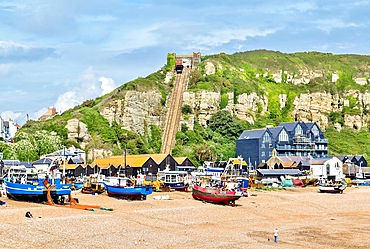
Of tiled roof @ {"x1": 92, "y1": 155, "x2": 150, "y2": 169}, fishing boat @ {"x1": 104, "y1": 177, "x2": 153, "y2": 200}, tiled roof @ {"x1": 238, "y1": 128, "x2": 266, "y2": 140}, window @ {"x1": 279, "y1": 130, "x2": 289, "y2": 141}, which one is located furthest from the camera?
window @ {"x1": 279, "y1": 130, "x2": 289, "y2": 141}

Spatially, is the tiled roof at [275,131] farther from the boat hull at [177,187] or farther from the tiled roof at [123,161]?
the boat hull at [177,187]

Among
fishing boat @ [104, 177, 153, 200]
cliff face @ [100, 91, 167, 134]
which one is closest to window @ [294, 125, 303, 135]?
cliff face @ [100, 91, 167, 134]

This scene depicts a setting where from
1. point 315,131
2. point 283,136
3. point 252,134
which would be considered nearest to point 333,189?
point 252,134

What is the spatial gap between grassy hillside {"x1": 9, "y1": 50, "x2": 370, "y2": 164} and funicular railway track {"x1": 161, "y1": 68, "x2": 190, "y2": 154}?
132 cm

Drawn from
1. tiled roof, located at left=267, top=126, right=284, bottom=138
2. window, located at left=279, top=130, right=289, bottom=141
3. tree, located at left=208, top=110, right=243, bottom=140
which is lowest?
window, located at left=279, top=130, right=289, bottom=141

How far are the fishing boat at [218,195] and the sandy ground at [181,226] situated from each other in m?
0.75

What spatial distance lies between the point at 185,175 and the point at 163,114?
36845mm

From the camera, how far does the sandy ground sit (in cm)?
2508

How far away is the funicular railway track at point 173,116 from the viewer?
92581 millimetres

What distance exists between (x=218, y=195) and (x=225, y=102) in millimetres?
60664

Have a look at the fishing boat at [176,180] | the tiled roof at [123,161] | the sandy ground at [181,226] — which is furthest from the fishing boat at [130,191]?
the tiled roof at [123,161]

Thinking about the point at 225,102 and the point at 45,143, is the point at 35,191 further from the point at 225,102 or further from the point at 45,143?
the point at 225,102

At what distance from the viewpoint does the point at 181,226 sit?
101 feet

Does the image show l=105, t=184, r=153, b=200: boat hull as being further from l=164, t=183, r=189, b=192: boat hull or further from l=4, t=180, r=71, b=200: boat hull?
l=164, t=183, r=189, b=192: boat hull
